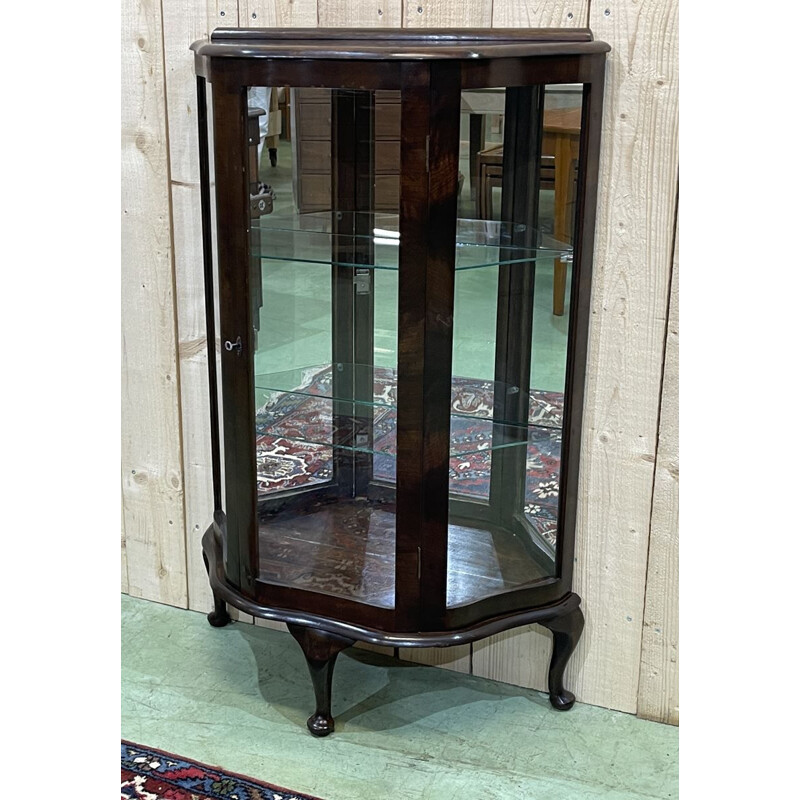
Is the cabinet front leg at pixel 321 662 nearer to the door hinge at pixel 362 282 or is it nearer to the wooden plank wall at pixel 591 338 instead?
the wooden plank wall at pixel 591 338

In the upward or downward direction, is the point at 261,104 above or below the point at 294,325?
above

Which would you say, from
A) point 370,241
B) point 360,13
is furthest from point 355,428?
point 360,13

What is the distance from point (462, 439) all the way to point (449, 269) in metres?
0.32

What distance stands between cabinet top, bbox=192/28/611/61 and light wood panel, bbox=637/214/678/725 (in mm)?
398

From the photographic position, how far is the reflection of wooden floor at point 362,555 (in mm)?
1860

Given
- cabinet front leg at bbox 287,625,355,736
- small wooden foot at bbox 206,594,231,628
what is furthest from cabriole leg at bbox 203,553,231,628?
cabinet front leg at bbox 287,625,355,736

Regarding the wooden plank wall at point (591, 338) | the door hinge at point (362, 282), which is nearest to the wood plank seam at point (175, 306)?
the wooden plank wall at point (591, 338)

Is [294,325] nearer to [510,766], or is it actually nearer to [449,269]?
[449,269]

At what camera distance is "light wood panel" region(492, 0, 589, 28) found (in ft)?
5.57

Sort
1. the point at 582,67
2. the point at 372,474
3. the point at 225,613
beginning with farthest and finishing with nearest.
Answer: the point at 225,613 → the point at 372,474 → the point at 582,67

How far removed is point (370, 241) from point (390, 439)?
1.12ft

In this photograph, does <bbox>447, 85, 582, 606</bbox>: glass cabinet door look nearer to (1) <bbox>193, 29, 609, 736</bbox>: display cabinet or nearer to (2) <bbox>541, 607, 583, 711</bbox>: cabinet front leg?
(1) <bbox>193, 29, 609, 736</bbox>: display cabinet

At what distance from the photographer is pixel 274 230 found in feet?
5.89
